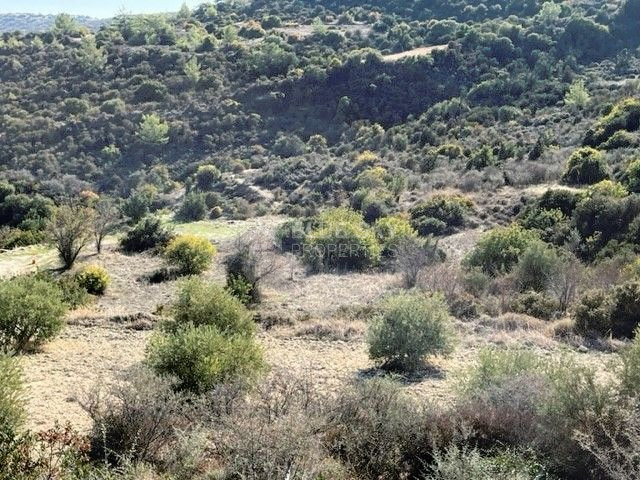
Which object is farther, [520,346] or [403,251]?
[403,251]

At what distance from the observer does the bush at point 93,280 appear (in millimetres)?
17609

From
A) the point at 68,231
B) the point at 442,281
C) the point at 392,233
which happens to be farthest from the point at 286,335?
the point at 392,233

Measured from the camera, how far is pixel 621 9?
202 feet

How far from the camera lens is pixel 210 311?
460 inches

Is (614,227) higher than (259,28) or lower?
lower

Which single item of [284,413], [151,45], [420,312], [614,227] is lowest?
[614,227]

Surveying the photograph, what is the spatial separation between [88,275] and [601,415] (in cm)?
1488

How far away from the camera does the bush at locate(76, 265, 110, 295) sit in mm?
17609

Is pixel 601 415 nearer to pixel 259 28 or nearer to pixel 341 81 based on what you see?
pixel 341 81

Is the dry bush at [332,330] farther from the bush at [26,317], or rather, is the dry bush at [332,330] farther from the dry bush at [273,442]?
the dry bush at [273,442]

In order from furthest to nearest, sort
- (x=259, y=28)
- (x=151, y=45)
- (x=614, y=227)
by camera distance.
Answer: (x=259, y=28) → (x=151, y=45) → (x=614, y=227)

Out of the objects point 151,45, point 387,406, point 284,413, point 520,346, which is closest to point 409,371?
point 520,346

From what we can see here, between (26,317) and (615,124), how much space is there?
3191cm

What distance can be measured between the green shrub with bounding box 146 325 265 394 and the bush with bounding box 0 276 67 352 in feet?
10.4
